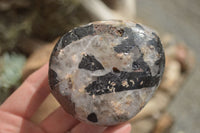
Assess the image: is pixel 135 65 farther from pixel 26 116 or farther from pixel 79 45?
pixel 26 116

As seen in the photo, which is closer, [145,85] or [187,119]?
[145,85]

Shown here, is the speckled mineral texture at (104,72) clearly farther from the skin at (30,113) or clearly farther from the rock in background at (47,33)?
the rock in background at (47,33)

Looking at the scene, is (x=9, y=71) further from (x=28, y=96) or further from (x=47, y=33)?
(x=28, y=96)

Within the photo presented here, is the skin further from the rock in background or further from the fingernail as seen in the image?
the rock in background

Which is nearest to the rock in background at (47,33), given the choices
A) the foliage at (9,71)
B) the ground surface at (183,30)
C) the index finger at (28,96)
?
the foliage at (9,71)

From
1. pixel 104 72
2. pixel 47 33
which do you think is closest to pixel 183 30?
pixel 47 33

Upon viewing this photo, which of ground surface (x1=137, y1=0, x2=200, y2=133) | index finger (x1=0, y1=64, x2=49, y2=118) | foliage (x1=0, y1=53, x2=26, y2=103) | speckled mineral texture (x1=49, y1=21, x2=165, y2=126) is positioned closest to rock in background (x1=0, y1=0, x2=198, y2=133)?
foliage (x1=0, y1=53, x2=26, y2=103)

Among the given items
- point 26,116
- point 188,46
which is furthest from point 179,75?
point 26,116

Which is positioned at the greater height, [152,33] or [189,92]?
[152,33]
